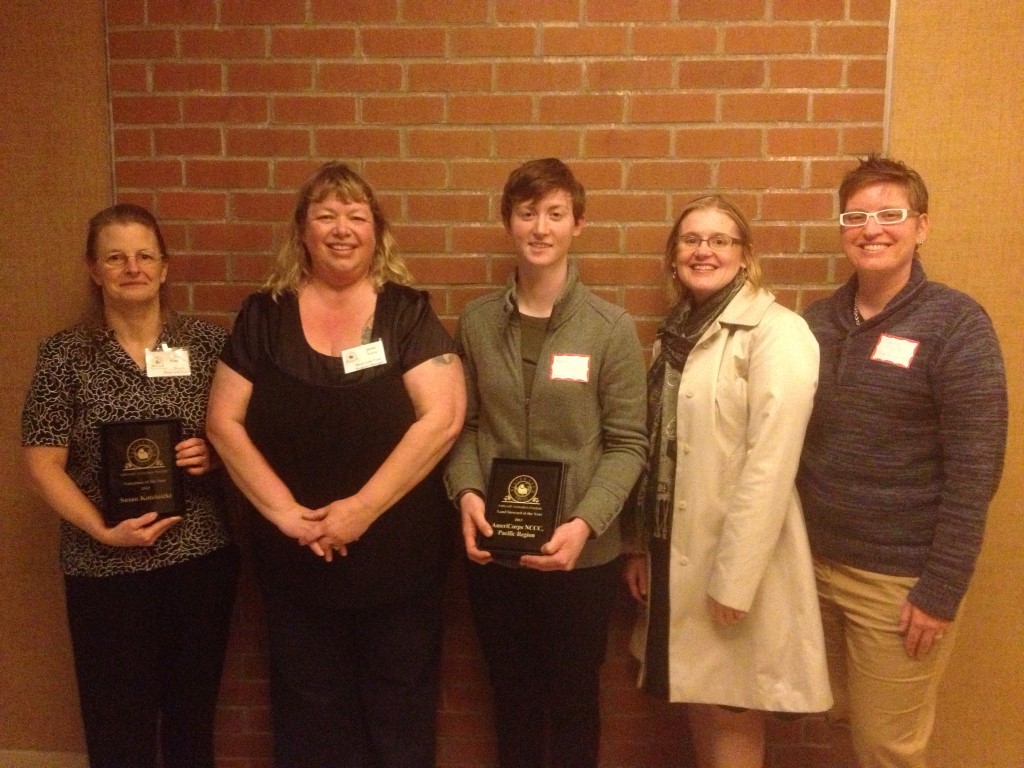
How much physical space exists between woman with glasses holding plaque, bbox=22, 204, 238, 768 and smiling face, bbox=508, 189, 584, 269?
897mm

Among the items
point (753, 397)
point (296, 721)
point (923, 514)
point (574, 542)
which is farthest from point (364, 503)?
point (923, 514)

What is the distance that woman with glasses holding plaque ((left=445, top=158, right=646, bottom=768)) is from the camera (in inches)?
73.1

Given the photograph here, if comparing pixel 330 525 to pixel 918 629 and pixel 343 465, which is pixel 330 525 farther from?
pixel 918 629

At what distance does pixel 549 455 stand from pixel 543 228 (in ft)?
1.88

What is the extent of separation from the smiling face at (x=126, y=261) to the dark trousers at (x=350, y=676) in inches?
32.3

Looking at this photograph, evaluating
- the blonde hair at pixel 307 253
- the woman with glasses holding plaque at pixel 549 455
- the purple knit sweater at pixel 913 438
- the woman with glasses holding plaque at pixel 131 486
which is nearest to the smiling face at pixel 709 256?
the woman with glasses holding plaque at pixel 549 455

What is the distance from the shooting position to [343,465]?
1.86 m

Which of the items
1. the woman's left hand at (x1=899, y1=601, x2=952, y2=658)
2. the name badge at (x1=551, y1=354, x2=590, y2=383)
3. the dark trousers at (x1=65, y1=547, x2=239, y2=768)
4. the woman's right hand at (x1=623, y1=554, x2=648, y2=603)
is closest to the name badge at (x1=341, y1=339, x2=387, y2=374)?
the name badge at (x1=551, y1=354, x2=590, y2=383)

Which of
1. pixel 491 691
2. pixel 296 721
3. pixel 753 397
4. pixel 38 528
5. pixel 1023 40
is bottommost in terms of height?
pixel 491 691

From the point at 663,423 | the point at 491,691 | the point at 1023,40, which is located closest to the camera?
the point at 663,423

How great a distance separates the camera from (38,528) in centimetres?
250

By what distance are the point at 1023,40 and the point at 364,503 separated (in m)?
2.28

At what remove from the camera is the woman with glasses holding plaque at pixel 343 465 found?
1.84m

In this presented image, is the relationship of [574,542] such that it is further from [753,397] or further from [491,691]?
[491,691]
